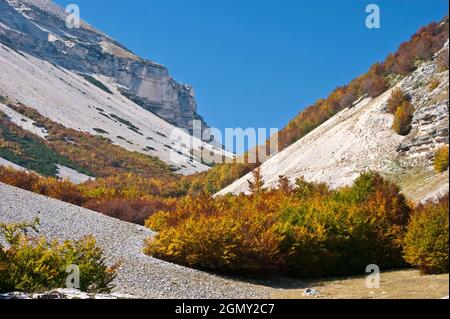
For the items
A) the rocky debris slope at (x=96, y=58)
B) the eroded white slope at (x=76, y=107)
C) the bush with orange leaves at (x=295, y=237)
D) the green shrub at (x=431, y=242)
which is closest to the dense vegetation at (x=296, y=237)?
the bush with orange leaves at (x=295, y=237)

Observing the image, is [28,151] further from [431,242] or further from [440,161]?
[431,242]

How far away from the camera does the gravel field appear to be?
460 inches

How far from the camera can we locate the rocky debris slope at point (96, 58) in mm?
116688

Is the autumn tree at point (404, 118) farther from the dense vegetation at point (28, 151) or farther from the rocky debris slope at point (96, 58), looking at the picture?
the rocky debris slope at point (96, 58)

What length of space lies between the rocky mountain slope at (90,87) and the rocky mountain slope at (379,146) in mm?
36498

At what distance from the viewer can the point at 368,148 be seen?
1165 inches

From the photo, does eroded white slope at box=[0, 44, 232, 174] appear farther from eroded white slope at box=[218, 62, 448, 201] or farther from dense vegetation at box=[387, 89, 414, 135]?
dense vegetation at box=[387, 89, 414, 135]

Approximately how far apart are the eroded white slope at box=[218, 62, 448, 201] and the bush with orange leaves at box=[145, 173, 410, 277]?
505 centimetres

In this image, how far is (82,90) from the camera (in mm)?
98938

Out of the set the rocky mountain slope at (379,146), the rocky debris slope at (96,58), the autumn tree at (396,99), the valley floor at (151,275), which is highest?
the rocky debris slope at (96,58)

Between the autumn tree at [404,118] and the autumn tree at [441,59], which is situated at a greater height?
the autumn tree at [441,59]

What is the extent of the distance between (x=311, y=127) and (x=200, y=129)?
11280 cm
